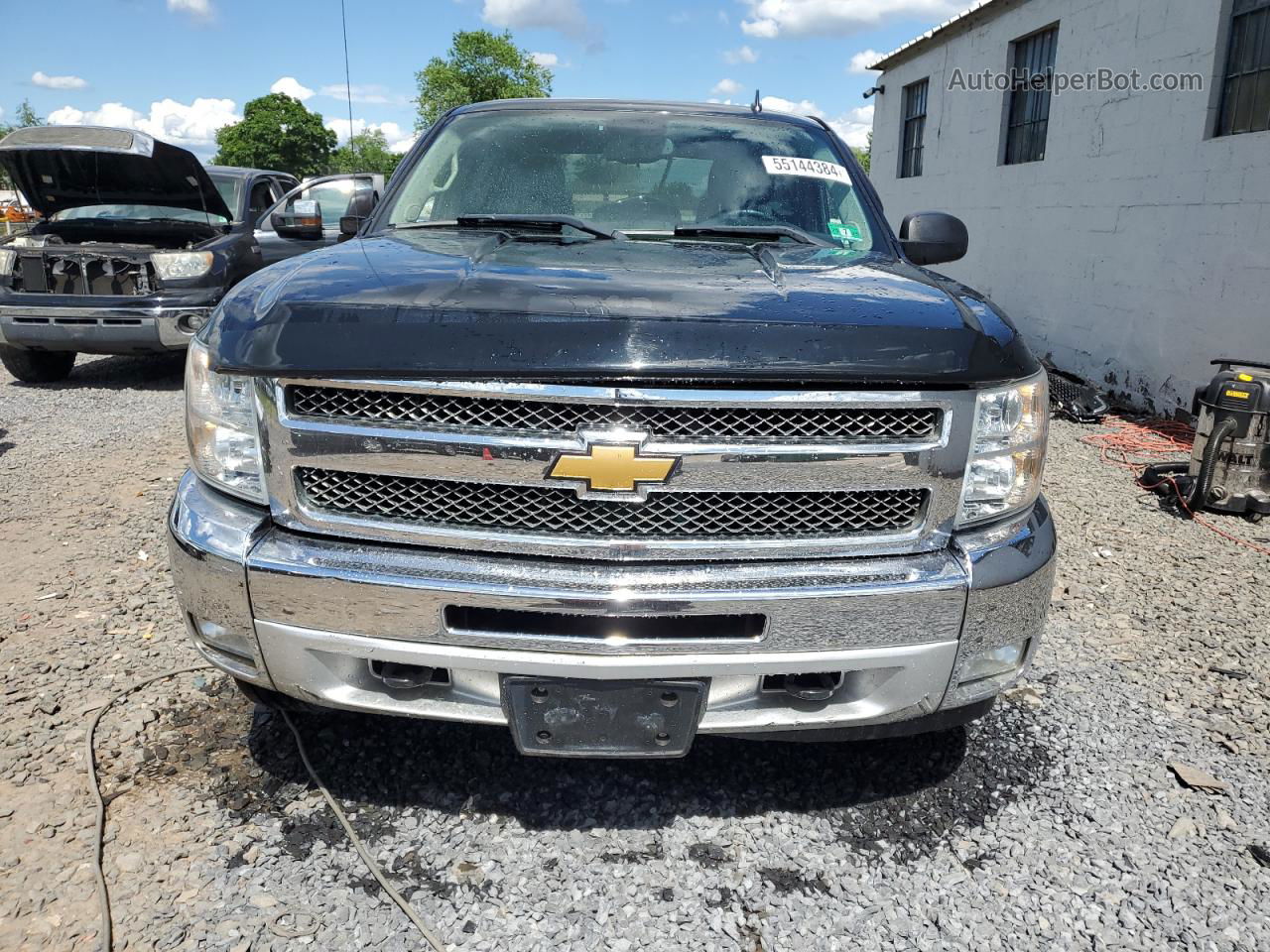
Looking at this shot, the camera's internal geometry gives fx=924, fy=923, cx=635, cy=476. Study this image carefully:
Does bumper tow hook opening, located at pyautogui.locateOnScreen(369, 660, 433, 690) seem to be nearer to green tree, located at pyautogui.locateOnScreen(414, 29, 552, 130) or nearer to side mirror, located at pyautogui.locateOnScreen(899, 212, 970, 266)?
side mirror, located at pyautogui.locateOnScreen(899, 212, 970, 266)

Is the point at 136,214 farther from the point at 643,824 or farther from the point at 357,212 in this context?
the point at 643,824

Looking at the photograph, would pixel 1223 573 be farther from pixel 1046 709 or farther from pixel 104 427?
pixel 104 427

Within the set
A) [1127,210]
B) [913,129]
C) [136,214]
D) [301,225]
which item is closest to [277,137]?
[913,129]

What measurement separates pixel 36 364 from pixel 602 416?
8.26 meters

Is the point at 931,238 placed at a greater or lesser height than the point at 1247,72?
lesser

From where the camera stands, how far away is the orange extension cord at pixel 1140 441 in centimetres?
645

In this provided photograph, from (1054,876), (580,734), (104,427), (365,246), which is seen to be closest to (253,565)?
(580,734)

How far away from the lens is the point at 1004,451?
205cm

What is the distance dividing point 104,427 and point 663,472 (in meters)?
6.22

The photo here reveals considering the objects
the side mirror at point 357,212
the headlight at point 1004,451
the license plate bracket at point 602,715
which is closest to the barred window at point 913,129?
the side mirror at point 357,212

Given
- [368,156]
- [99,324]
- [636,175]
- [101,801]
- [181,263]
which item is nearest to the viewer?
[101,801]

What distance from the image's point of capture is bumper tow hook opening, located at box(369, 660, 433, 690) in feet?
6.58

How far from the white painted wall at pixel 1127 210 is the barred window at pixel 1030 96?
140 millimetres

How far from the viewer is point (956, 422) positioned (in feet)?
6.45
